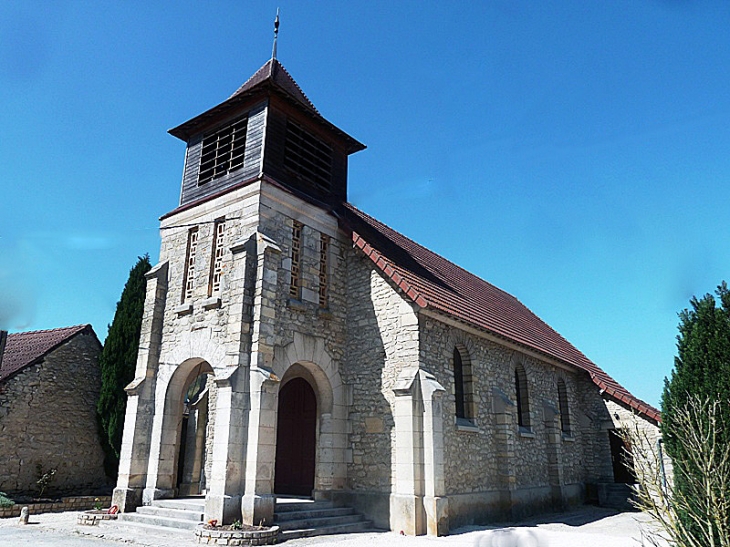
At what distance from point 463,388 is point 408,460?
3115 mm

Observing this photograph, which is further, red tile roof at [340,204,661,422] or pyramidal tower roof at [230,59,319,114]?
pyramidal tower roof at [230,59,319,114]

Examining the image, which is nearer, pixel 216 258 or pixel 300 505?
pixel 300 505

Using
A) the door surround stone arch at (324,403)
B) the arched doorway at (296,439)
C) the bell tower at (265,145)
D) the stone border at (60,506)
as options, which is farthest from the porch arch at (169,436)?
Result: the bell tower at (265,145)

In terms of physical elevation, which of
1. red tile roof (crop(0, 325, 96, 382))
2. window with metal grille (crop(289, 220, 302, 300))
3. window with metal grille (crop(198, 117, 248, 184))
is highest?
window with metal grille (crop(198, 117, 248, 184))

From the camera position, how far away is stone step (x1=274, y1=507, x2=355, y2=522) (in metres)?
10.7

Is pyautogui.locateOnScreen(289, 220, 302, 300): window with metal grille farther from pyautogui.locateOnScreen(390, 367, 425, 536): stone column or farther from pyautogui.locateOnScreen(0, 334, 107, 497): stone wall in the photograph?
pyautogui.locateOnScreen(0, 334, 107, 497): stone wall

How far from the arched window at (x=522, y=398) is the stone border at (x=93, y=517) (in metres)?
10.9

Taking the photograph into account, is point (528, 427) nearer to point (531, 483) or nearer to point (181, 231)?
point (531, 483)

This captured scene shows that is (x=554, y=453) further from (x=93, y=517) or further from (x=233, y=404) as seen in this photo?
(x=93, y=517)

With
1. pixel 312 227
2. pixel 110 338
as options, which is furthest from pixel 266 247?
pixel 110 338

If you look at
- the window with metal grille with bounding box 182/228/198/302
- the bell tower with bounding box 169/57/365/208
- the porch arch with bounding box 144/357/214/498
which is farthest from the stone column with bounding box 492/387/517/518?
the window with metal grille with bounding box 182/228/198/302

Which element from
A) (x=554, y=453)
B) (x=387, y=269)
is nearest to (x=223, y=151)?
(x=387, y=269)

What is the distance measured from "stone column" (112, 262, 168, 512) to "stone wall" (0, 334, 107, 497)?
3.93 m

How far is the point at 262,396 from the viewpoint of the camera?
35.1ft
